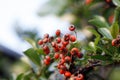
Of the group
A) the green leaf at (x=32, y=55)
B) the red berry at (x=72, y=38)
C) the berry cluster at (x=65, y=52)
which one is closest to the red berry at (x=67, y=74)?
the berry cluster at (x=65, y=52)

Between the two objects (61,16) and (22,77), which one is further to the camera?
(61,16)

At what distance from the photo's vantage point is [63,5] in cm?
312

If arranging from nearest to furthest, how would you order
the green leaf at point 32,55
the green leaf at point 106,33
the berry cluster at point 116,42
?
the berry cluster at point 116,42, the green leaf at point 106,33, the green leaf at point 32,55

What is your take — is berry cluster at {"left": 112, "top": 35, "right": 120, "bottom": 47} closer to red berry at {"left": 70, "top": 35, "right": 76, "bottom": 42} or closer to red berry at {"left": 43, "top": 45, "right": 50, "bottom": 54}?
red berry at {"left": 70, "top": 35, "right": 76, "bottom": 42}

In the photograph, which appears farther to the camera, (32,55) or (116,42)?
(32,55)

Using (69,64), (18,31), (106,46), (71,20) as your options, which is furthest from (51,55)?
(18,31)

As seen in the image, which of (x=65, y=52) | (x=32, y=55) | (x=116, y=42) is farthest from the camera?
(x=32, y=55)

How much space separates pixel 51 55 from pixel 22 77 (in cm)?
26

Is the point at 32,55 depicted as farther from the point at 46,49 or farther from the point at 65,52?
the point at 65,52

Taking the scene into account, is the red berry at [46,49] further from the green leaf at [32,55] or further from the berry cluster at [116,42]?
the berry cluster at [116,42]

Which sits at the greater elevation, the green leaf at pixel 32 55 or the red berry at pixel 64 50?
the green leaf at pixel 32 55

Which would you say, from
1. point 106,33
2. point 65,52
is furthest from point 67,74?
point 106,33

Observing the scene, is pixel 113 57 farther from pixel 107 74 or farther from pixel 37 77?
pixel 37 77

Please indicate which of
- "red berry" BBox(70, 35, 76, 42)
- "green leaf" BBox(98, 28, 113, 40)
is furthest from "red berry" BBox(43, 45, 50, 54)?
"green leaf" BBox(98, 28, 113, 40)
